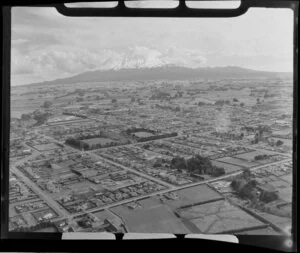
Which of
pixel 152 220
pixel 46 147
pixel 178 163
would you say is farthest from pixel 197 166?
pixel 46 147

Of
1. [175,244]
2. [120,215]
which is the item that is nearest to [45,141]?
[120,215]

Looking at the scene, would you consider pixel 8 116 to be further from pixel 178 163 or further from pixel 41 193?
pixel 178 163

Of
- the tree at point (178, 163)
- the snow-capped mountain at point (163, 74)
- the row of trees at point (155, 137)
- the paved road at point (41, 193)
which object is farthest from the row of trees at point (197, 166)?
the paved road at point (41, 193)

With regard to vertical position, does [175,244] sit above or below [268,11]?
below

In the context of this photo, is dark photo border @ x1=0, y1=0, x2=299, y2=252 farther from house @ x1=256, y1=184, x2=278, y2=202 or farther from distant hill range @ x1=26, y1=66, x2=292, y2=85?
distant hill range @ x1=26, y1=66, x2=292, y2=85

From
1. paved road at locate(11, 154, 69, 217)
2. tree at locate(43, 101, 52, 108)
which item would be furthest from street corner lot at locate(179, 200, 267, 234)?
tree at locate(43, 101, 52, 108)

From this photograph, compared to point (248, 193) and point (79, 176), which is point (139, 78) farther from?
point (248, 193)
